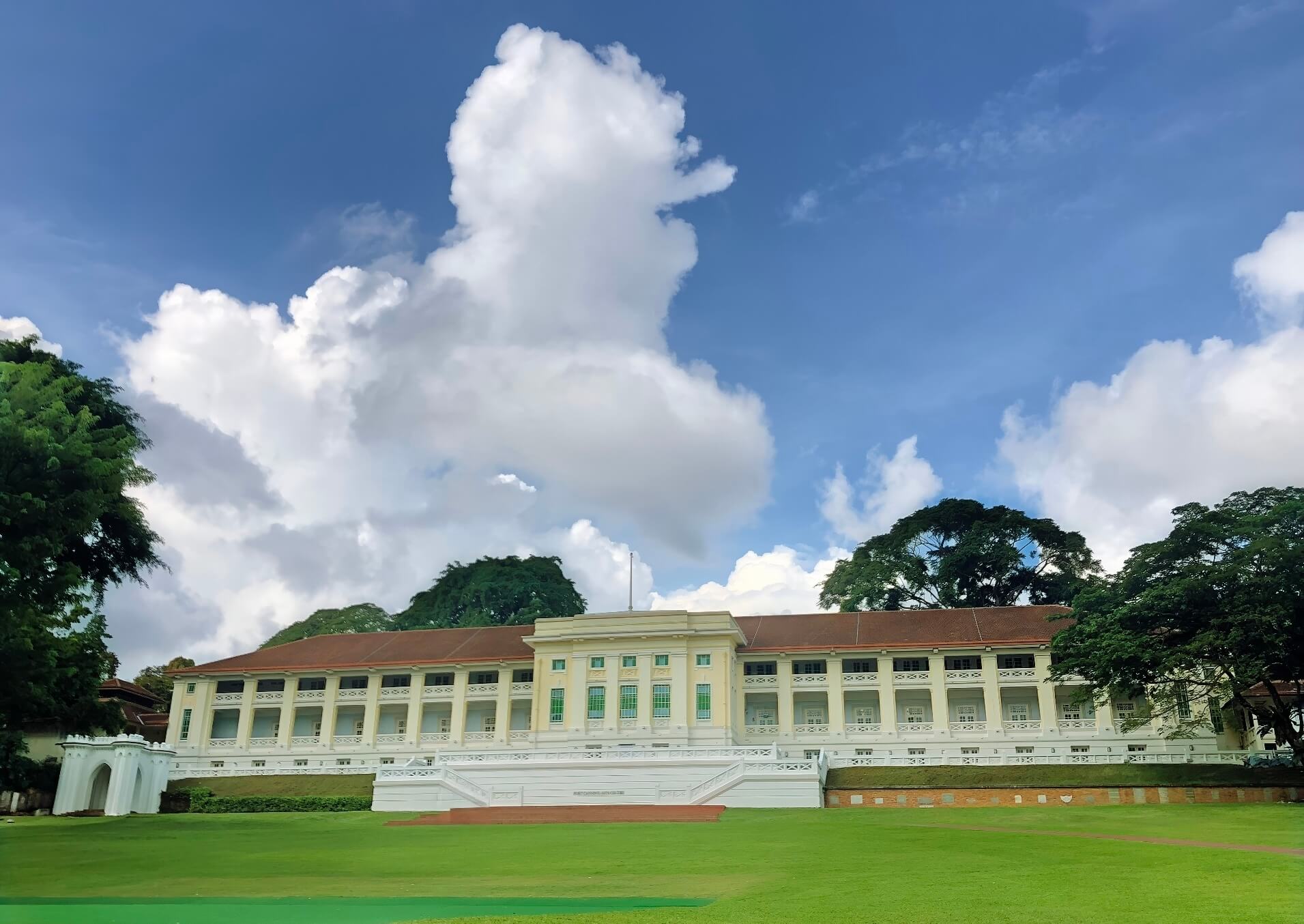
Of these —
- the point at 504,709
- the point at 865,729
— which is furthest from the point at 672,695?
the point at 504,709

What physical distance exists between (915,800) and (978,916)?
2023cm

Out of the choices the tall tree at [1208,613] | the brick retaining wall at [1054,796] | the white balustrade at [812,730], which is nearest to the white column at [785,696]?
the white balustrade at [812,730]

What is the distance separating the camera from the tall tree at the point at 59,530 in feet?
51.1

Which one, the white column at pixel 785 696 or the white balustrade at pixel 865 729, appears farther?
the white column at pixel 785 696

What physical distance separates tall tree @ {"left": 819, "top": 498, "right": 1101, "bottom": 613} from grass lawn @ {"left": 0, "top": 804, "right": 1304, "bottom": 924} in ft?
88.8

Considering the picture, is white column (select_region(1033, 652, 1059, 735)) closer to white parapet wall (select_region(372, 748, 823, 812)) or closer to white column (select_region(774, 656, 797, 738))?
white column (select_region(774, 656, 797, 738))

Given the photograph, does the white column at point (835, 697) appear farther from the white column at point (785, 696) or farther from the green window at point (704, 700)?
the green window at point (704, 700)

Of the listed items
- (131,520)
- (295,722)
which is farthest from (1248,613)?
(295,722)

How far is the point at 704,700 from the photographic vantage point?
38781 millimetres

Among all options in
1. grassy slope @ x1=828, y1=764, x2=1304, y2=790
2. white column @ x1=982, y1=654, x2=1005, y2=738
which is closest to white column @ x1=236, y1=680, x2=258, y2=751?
grassy slope @ x1=828, y1=764, x2=1304, y2=790

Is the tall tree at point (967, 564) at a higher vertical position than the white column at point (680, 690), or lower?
higher

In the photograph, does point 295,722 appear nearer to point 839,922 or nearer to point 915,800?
point 915,800

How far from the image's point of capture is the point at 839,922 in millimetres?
9109

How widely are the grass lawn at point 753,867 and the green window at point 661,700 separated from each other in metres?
15.2
